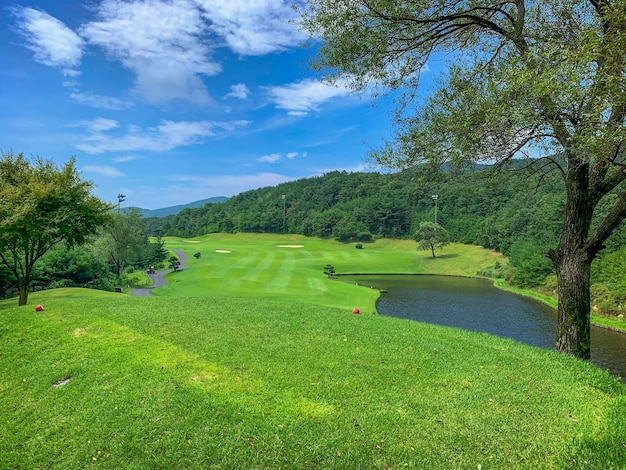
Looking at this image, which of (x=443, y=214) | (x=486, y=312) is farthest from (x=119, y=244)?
(x=443, y=214)

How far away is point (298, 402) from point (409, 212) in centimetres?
7325

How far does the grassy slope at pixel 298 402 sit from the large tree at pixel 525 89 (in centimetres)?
240

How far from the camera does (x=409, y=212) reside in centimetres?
7431

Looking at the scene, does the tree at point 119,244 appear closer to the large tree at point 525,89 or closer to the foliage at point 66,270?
the foliage at point 66,270

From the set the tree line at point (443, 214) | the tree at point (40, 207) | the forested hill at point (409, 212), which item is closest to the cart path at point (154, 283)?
the tree at point (40, 207)

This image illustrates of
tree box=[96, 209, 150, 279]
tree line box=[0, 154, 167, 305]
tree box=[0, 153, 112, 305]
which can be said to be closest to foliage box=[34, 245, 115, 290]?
tree line box=[0, 154, 167, 305]

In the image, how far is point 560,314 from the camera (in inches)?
255

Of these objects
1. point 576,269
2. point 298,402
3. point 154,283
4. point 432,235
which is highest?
point 432,235

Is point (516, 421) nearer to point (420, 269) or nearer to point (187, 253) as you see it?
point (420, 269)

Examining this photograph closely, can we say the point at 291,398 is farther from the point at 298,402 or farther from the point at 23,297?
the point at 23,297

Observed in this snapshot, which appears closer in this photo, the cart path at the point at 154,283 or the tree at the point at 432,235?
the cart path at the point at 154,283

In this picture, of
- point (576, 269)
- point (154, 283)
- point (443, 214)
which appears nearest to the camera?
point (576, 269)

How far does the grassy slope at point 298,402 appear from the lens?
3576mm

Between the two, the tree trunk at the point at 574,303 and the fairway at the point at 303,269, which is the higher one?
the tree trunk at the point at 574,303
